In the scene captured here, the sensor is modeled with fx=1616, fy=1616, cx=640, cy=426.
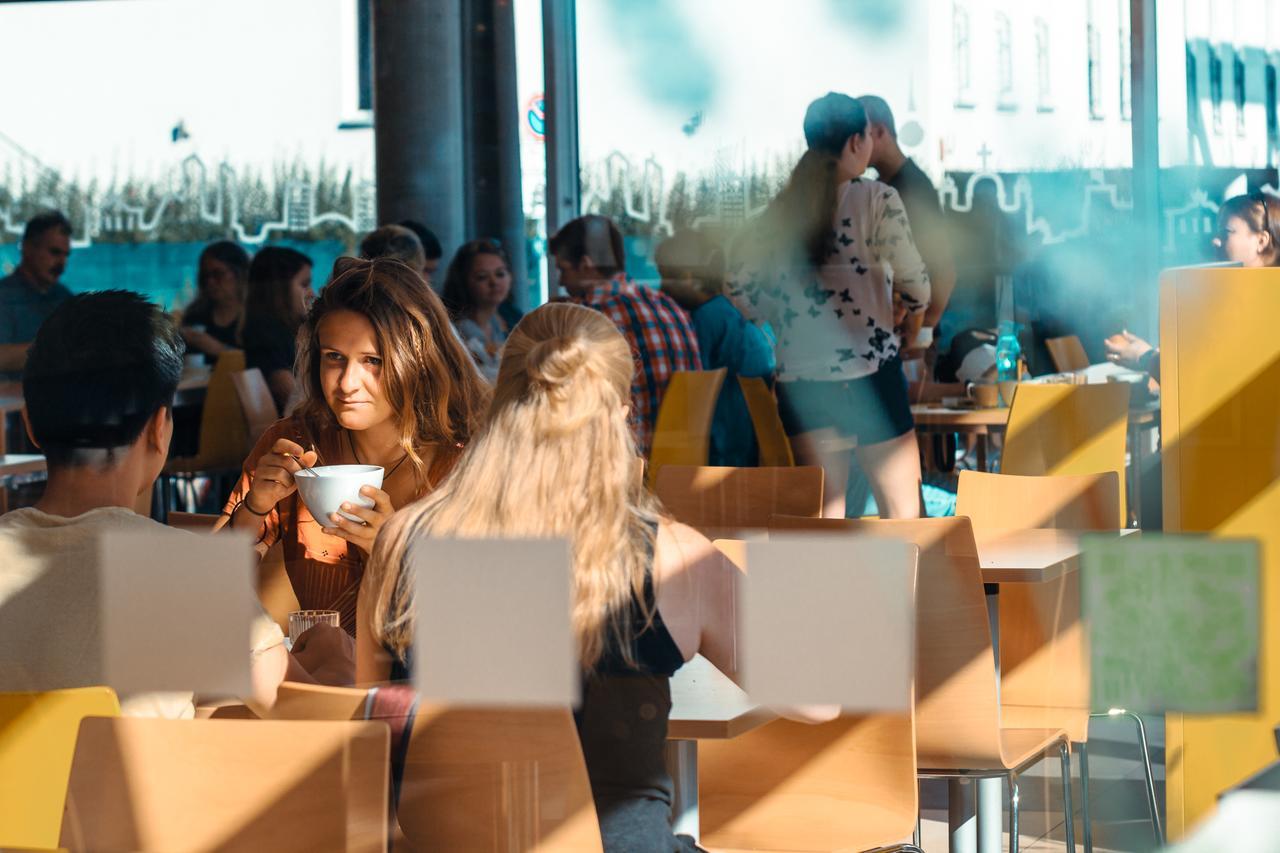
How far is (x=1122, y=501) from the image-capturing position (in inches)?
129

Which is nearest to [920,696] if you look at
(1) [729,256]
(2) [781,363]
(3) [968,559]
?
(3) [968,559]

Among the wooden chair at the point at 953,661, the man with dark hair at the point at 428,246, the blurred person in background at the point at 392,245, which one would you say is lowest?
the wooden chair at the point at 953,661

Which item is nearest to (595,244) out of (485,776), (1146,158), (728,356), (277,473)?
(728,356)

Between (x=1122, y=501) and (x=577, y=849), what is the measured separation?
1.84 metres

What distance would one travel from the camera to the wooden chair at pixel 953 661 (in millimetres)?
2629

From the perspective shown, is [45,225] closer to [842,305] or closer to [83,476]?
[842,305]

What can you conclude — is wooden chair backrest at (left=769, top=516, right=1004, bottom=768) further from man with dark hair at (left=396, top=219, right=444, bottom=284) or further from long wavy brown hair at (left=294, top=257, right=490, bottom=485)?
A: man with dark hair at (left=396, top=219, right=444, bottom=284)

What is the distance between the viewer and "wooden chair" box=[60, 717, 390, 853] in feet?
5.29

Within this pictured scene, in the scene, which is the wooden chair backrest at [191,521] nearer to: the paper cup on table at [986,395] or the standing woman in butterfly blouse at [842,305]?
the standing woman in butterfly blouse at [842,305]

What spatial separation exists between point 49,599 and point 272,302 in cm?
437

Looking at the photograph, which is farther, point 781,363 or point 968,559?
point 781,363

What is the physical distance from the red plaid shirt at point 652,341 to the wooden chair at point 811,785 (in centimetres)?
240

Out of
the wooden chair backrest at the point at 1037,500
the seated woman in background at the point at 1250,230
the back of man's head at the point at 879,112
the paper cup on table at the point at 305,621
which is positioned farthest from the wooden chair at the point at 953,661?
the back of man's head at the point at 879,112

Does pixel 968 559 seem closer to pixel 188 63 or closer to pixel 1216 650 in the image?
pixel 1216 650
